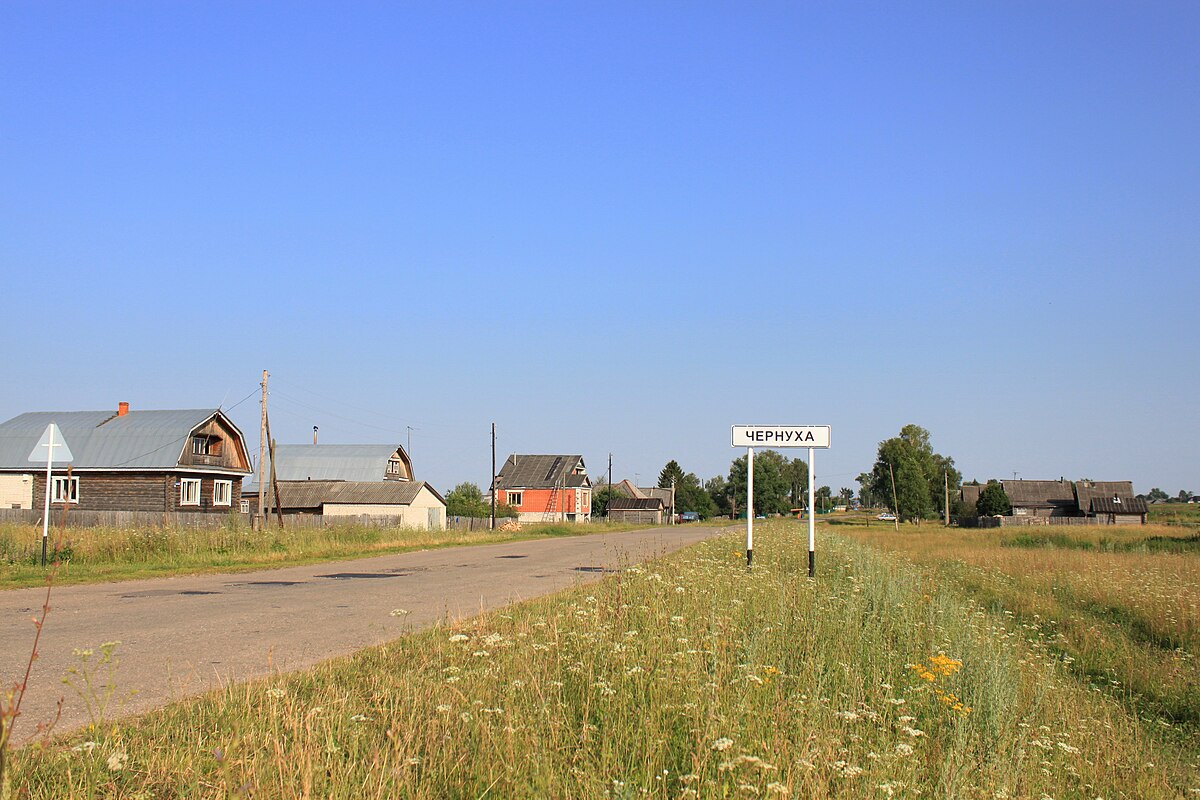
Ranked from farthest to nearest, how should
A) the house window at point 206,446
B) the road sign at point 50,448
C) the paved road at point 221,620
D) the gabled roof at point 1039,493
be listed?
the gabled roof at point 1039,493 → the house window at point 206,446 → the road sign at point 50,448 → the paved road at point 221,620

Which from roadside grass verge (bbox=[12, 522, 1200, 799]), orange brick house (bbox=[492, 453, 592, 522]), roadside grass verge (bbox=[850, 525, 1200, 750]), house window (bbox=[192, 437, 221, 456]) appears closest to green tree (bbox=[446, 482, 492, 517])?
orange brick house (bbox=[492, 453, 592, 522])

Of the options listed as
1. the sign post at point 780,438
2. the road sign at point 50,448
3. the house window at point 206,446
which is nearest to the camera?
the sign post at point 780,438

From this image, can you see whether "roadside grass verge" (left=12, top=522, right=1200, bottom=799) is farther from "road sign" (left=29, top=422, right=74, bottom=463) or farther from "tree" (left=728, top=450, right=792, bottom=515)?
"tree" (left=728, top=450, right=792, bottom=515)

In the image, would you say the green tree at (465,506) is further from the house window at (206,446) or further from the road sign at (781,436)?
the road sign at (781,436)

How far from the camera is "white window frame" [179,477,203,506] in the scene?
46.3 m

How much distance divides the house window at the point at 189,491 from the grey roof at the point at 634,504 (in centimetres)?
6933

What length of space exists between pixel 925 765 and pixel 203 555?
75.6 ft

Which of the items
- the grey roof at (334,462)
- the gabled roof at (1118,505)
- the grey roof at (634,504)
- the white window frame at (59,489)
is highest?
the grey roof at (334,462)

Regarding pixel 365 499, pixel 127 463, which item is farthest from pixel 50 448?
pixel 365 499

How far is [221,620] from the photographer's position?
37.1 ft

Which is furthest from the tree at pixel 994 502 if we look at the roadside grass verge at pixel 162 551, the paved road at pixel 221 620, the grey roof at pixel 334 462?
the paved road at pixel 221 620

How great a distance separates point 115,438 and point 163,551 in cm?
2646

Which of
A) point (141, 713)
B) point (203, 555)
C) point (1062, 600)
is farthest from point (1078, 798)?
point (203, 555)

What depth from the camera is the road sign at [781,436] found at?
15.9 metres
